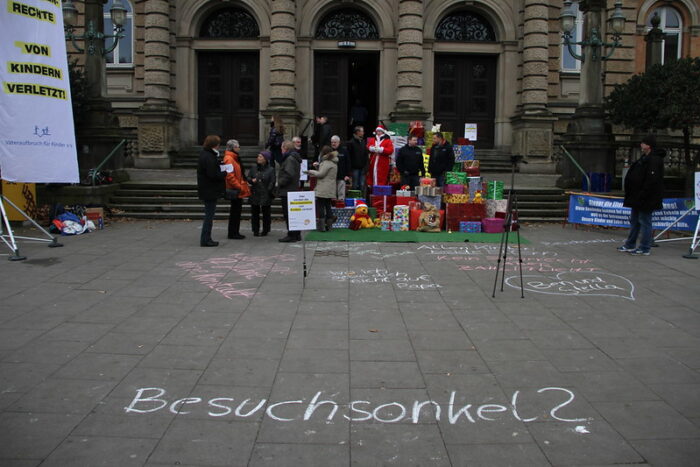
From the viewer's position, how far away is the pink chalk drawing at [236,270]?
8711mm

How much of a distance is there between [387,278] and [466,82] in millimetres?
16591

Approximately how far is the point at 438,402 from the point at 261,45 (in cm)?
2022

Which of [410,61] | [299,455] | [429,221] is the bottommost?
[299,455]

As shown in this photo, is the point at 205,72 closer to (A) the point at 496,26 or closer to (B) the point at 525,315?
(A) the point at 496,26

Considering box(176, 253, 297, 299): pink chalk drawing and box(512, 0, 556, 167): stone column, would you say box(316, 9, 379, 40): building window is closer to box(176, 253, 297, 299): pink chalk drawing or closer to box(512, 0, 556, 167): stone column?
box(512, 0, 556, 167): stone column

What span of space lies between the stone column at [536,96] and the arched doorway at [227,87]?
9.42 meters

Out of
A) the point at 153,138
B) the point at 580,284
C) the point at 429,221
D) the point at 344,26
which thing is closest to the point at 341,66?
the point at 344,26

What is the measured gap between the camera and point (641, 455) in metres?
4.23

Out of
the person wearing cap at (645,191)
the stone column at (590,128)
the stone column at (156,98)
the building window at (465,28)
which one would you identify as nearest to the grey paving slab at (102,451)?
the person wearing cap at (645,191)

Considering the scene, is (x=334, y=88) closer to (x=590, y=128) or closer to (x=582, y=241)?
(x=590, y=128)

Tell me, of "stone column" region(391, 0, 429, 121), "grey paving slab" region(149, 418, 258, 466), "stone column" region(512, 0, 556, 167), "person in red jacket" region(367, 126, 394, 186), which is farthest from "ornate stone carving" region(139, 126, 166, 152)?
"grey paving slab" region(149, 418, 258, 466)

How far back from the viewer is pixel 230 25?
78.5 ft

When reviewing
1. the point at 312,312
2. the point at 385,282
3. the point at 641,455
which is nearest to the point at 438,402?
the point at 641,455

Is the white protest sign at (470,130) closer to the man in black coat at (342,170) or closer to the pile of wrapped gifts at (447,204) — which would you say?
the pile of wrapped gifts at (447,204)
